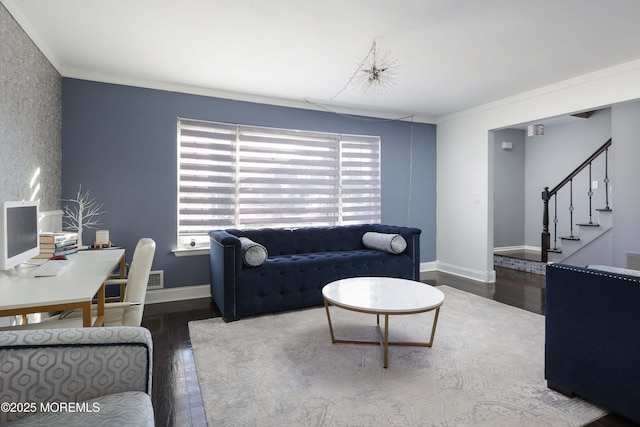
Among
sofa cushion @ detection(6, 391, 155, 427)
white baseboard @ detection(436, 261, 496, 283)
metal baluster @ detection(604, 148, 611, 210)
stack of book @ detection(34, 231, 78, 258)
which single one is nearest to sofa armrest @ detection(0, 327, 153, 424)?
sofa cushion @ detection(6, 391, 155, 427)

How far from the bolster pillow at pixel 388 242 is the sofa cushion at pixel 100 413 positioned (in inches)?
129

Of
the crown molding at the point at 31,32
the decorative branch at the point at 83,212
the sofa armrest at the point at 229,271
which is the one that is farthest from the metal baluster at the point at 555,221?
the crown molding at the point at 31,32

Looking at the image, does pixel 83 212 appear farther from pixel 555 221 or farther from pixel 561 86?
pixel 555 221

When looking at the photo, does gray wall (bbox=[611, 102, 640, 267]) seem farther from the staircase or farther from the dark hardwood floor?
the dark hardwood floor

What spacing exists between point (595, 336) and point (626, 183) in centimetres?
351

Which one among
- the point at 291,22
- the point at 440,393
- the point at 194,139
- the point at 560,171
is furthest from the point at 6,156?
the point at 560,171

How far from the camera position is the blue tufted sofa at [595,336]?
162 cm

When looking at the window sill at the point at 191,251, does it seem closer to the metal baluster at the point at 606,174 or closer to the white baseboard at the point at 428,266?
the white baseboard at the point at 428,266

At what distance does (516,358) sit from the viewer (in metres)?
2.43

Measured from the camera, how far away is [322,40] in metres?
2.82

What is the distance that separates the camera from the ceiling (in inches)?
93.4

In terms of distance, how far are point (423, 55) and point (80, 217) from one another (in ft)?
11.7

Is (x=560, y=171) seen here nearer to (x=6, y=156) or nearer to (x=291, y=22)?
(x=291, y=22)

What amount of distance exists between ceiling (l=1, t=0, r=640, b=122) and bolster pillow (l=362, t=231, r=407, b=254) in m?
1.77
